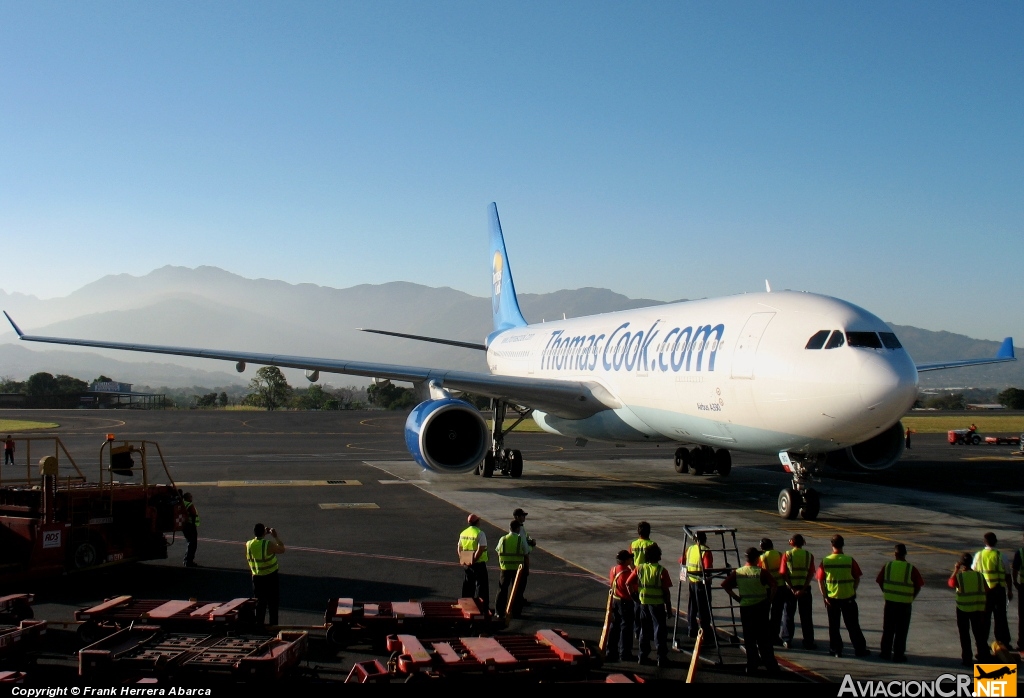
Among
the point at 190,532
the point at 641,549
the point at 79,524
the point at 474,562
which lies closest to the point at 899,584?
the point at 641,549

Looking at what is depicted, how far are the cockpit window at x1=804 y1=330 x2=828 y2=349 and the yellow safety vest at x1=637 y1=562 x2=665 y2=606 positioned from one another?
277 inches

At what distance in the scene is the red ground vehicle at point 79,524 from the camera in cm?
1044

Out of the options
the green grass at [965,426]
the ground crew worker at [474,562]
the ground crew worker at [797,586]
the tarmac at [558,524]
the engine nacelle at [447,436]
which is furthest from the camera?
the green grass at [965,426]

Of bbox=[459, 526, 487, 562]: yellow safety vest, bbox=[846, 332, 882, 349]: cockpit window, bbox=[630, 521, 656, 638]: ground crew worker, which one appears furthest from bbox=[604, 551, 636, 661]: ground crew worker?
bbox=[846, 332, 882, 349]: cockpit window

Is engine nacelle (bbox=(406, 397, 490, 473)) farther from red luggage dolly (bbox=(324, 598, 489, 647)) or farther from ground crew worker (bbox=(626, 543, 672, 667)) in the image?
ground crew worker (bbox=(626, 543, 672, 667))

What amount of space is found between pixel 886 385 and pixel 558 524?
20.7ft

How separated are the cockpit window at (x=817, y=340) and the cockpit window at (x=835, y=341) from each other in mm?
101

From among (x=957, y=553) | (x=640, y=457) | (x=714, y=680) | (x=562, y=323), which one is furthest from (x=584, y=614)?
(x=640, y=457)

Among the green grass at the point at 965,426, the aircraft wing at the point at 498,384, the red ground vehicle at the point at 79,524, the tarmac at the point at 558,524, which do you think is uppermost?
the aircraft wing at the point at 498,384

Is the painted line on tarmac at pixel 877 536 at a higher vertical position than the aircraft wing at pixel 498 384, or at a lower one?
lower

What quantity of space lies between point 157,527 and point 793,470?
438 inches

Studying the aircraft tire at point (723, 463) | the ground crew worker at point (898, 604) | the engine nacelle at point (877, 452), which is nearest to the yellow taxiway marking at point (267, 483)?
the aircraft tire at point (723, 463)

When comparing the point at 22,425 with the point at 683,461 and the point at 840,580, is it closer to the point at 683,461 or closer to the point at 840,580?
the point at 683,461

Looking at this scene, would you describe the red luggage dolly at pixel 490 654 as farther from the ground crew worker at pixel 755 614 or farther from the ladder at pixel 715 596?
the ground crew worker at pixel 755 614
